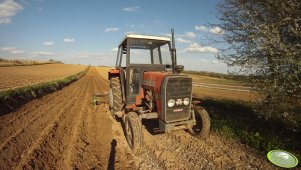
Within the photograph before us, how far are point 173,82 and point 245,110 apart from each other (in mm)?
4250

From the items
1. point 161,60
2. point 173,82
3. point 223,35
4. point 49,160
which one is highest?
point 223,35

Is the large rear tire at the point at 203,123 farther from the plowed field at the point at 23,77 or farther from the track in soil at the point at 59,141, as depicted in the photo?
the plowed field at the point at 23,77

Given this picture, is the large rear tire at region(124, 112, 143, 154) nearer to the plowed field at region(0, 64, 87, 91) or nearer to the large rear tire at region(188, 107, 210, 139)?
the large rear tire at region(188, 107, 210, 139)

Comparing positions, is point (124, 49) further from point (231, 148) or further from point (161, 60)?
point (231, 148)

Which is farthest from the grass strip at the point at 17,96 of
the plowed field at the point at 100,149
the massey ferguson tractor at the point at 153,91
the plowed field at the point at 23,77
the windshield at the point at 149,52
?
the windshield at the point at 149,52

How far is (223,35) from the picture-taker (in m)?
6.52

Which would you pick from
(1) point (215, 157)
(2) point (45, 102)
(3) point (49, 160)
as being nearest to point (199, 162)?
(1) point (215, 157)

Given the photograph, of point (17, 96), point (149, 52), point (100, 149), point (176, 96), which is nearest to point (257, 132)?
point (176, 96)

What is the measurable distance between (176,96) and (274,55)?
2.23 m

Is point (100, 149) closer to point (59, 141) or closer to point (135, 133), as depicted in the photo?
point (135, 133)

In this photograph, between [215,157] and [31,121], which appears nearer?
[215,157]

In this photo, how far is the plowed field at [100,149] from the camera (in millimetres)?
4312

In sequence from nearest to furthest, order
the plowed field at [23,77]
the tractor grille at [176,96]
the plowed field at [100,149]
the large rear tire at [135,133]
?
the plowed field at [100,149], the large rear tire at [135,133], the tractor grille at [176,96], the plowed field at [23,77]

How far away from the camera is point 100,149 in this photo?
502 centimetres
